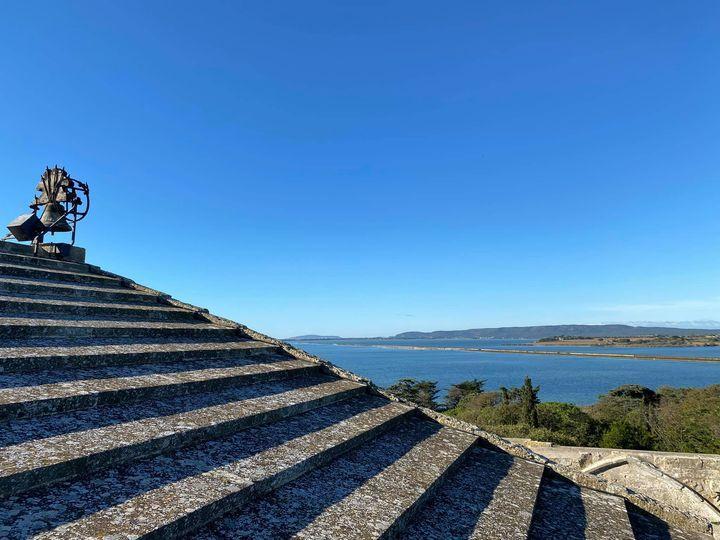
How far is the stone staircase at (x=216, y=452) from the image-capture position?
2.30 m

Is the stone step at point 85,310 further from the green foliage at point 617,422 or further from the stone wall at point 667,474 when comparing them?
the green foliage at point 617,422

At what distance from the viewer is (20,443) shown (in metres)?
2.46

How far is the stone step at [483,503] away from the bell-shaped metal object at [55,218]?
832 centimetres

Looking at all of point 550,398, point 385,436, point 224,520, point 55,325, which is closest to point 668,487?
point 385,436

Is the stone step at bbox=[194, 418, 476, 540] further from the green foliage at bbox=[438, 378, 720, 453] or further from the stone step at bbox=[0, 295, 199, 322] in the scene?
the green foliage at bbox=[438, 378, 720, 453]

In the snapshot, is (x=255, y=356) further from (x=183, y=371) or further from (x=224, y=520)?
(x=224, y=520)

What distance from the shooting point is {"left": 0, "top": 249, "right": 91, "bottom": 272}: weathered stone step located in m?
6.17

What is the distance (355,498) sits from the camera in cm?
305

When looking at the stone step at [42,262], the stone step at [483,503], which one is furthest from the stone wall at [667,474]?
the stone step at [42,262]

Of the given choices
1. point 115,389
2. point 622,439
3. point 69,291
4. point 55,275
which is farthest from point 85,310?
point 622,439

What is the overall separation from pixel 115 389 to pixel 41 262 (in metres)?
4.65

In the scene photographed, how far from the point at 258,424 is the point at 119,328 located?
2.30 metres

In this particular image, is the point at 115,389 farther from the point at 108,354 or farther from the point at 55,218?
the point at 55,218

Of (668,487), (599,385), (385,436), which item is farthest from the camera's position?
(599,385)
